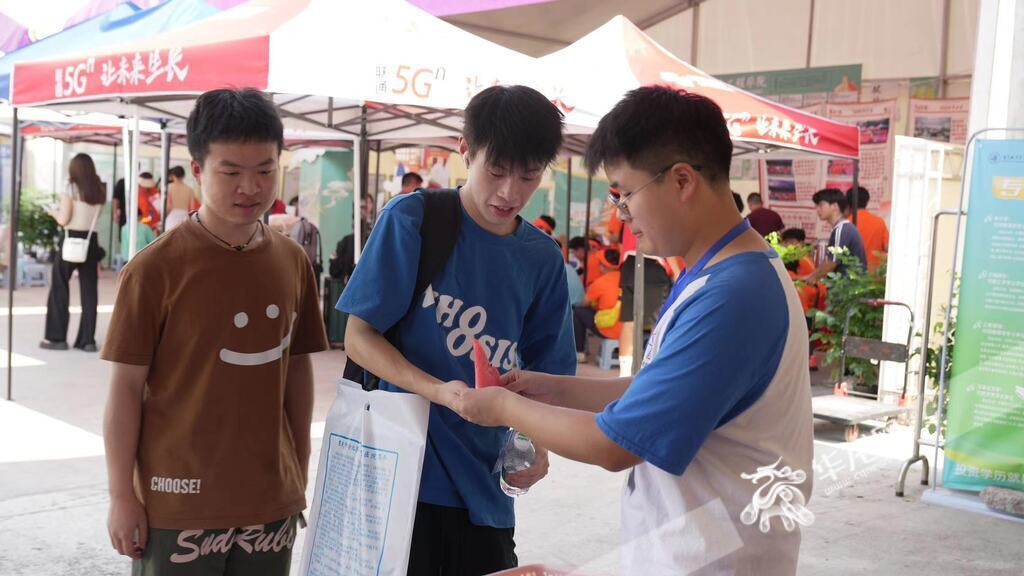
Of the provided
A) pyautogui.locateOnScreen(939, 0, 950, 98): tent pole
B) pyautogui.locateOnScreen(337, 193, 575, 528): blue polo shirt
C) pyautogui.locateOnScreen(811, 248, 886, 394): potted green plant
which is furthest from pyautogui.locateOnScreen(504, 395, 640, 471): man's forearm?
pyautogui.locateOnScreen(939, 0, 950, 98): tent pole

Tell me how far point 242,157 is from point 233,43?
139 inches

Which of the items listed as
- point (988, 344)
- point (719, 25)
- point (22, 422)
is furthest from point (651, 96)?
point (719, 25)

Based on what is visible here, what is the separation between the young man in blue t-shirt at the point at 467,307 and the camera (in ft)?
6.46

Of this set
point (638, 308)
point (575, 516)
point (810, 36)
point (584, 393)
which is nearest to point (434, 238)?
point (584, 393)

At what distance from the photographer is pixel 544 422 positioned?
152cm

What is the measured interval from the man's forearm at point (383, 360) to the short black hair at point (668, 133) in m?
0.62

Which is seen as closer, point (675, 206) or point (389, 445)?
point (675, 206)

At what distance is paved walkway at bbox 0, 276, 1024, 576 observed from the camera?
416 centimetres

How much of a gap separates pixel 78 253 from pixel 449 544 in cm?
763

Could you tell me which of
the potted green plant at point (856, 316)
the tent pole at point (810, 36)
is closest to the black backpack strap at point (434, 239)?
the potted green plant at point (856, 316)

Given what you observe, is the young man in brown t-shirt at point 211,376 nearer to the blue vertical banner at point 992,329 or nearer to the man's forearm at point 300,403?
the man's forearm at point 300,403

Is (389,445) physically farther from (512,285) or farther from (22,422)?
(22,422)

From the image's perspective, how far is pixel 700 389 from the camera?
1.30 metres

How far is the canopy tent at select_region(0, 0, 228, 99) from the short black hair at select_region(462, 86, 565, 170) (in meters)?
7.00
